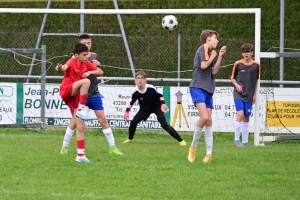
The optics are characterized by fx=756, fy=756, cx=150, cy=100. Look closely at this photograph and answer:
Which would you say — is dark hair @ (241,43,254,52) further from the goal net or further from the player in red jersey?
the player in red jersey

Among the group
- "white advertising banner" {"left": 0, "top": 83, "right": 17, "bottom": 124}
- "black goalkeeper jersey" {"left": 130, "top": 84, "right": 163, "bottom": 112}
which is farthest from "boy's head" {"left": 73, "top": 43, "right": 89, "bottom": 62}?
"white advertising banner" {"left": 0, "top": 83, "right": 17, "bottom": 124}

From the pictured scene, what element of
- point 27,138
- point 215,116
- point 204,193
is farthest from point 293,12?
point 204,193

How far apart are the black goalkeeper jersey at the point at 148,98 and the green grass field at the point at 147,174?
5.33 ft

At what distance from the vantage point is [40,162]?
10.6m

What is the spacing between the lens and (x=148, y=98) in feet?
48.1

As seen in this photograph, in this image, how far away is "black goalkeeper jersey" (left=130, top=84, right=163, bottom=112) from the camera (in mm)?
14617

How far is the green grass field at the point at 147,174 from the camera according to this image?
8312 mm

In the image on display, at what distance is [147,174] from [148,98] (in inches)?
203

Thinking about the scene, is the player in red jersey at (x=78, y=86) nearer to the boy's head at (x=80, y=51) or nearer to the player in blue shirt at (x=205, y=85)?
the boy's head at (x=80, y=51)

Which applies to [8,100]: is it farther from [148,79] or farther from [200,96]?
[200,96]

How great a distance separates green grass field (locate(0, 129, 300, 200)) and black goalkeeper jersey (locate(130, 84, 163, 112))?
1626 mm

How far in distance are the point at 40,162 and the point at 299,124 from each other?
7.36 metres

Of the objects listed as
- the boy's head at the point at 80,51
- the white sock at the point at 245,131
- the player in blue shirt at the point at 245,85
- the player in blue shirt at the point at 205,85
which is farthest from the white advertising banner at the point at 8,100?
the player in blue shirt at the point at 205,85

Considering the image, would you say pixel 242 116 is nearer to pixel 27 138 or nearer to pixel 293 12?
pixel 27 138
